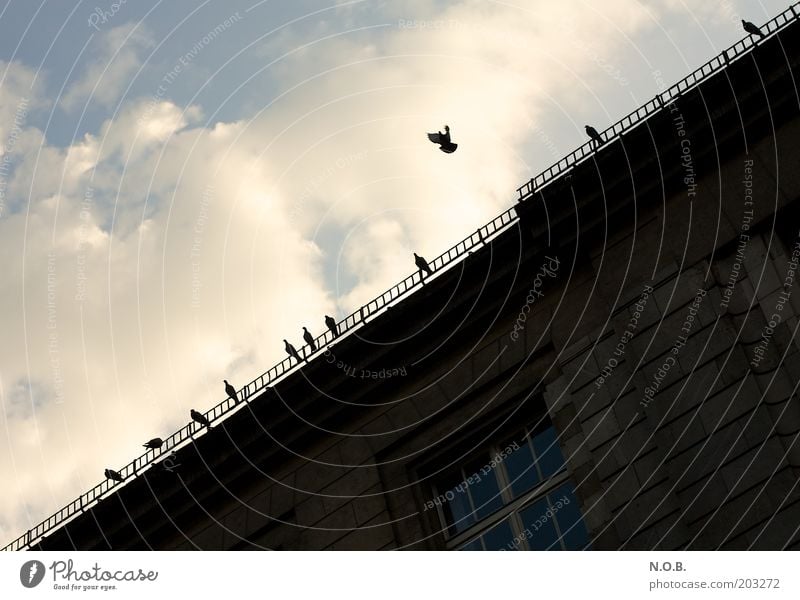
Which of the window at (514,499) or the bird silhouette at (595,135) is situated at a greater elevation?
the bird silhouette at (595,135)

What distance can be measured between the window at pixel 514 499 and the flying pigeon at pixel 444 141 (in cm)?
588

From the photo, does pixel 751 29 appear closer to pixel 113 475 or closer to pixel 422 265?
pixel 422 265

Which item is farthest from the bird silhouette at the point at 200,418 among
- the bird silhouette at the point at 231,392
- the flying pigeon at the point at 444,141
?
the flying pigeon at the point at 444,141

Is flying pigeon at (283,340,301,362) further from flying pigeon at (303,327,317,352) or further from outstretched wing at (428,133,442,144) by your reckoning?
outstretched wing at (428,133,442,144)

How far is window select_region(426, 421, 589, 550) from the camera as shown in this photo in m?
21.5

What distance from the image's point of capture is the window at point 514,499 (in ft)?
70.6

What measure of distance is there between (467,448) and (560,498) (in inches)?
98.3

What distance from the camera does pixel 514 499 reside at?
22.5 m

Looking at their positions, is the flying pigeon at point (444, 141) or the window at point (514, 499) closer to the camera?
the window at point (514, 499)

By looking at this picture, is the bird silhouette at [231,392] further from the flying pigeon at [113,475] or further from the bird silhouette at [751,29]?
the bird silhouette at [751,29]

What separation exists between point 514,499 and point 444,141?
7.29 meters

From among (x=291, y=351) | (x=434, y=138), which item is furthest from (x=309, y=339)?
(x=434, y=138)
